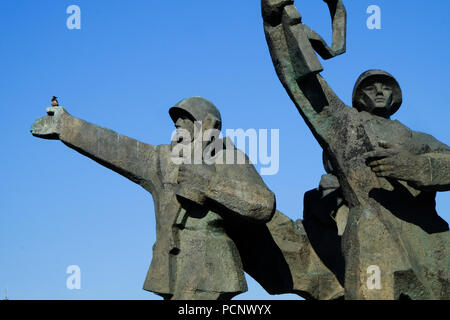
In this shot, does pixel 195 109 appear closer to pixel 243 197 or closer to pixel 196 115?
pixel 196 115

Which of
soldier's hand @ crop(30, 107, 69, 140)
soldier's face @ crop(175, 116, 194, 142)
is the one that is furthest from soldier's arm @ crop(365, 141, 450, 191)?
soldier's hand @ crop(30, 107, 69, 140)

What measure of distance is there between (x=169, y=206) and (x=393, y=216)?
2.48 metres

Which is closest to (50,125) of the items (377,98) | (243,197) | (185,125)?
(185,125)

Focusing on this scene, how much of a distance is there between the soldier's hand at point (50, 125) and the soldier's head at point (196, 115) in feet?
4.25

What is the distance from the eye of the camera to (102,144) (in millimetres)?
11969

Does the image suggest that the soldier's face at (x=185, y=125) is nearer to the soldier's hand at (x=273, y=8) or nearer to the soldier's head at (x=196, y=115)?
the soldier's head at (x=196, y=115)

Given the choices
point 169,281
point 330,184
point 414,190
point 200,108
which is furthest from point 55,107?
point 414,190

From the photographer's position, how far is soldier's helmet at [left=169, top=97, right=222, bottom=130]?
38.7ft

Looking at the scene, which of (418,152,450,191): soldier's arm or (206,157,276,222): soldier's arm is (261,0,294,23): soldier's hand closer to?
(206,157,276,222): soldier's arm

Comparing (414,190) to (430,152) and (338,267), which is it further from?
(338,267)

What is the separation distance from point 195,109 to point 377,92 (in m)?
2.06

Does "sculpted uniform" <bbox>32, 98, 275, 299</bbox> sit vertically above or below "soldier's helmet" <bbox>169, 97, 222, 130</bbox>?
below

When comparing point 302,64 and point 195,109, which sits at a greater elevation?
point 302,64

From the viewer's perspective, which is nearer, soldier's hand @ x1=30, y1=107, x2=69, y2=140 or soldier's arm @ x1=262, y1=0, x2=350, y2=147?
soldier's arm @ x1=262, y1=0, x2=350, y2=147
